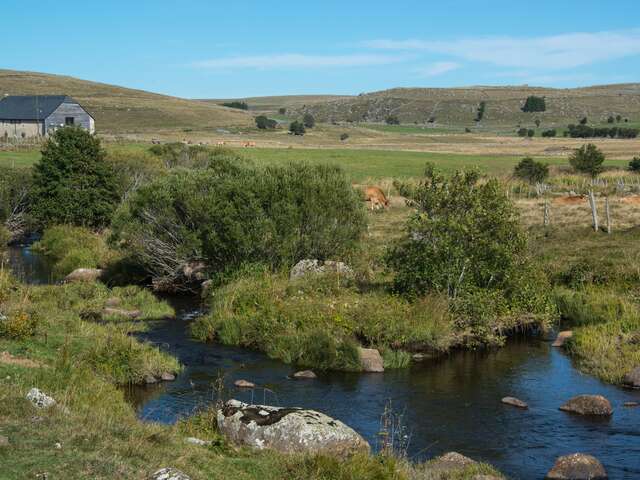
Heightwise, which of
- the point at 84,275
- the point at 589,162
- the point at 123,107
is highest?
the point at 123,107

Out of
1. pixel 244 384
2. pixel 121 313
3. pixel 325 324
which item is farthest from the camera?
pixel 121 313

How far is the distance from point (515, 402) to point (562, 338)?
22.8 ft

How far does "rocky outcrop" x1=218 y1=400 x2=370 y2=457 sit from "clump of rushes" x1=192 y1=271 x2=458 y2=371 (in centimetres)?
851

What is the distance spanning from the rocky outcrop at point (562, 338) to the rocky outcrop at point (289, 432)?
43.5ft

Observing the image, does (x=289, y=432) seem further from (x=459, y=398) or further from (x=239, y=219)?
(x=239, y=219)

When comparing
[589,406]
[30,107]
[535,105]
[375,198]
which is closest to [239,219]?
[589,406]

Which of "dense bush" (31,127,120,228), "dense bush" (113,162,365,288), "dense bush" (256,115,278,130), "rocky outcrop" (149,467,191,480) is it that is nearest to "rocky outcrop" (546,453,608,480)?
"rocky outcrop" (149,467,191,480)

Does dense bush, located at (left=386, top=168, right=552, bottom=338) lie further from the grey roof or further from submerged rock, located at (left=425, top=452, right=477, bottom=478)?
the grey roof

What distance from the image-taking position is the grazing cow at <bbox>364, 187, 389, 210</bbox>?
179 ft

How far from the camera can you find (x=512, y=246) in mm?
27438

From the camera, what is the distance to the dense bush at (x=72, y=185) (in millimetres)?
47594

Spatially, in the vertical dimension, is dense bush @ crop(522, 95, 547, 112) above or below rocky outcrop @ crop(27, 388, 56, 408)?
above

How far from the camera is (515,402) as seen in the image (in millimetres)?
20391

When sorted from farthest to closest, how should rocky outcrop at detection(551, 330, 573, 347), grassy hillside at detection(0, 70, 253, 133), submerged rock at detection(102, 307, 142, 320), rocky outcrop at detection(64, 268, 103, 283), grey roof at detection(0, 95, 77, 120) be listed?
grassy hillside at detection(0, 70, 253, 133), grey roof at detection(0, 95, 77, 120), rocky outcrop at detection(64, 268, 103, 283), submerged rock at detection(102, 307, 142, 320), rocky outcrop at detection(551, 330, 573, 347)
